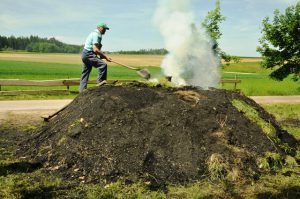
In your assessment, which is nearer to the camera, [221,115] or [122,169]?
[122,169]

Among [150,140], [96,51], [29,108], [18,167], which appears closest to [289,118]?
[96,51]

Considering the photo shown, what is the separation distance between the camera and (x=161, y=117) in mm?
7000

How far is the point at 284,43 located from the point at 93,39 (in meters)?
12.8

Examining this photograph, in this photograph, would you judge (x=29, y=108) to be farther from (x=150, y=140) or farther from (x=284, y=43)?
(x=284, y=43)

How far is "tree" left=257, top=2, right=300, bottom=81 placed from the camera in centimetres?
1852

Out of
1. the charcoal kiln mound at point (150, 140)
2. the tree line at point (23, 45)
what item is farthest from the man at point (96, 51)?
the tree line at point (23, 45)

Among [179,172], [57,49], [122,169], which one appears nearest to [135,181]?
[122,169]

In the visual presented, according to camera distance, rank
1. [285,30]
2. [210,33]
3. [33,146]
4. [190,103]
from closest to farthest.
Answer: [33,146] → [190,103] → [210,33] → [285,30]

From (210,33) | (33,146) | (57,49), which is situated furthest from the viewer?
(57,49)

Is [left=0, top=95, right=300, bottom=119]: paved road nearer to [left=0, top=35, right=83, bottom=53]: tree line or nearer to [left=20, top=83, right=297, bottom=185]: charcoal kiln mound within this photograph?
[left=20, top=83, right=297, bottom=185]: charcoal kiln mound

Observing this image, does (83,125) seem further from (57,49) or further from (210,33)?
(57,49)

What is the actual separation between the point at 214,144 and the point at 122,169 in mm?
1881

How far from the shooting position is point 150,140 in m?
6.38

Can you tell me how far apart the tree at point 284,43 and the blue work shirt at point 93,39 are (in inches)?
480
